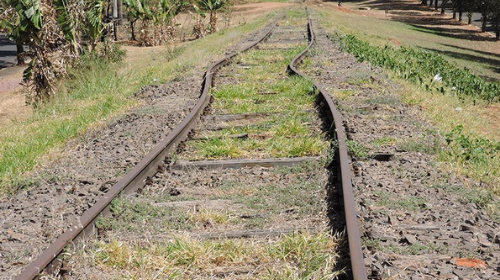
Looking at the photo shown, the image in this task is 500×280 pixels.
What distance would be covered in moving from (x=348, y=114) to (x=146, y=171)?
344 centimetres

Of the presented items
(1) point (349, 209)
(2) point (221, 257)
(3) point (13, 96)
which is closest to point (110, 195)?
(2) point (221, 257)

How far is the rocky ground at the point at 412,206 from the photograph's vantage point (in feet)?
13.3

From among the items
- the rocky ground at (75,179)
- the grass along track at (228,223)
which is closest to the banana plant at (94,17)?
the rocky ground at (75,179)

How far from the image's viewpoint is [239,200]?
5.41m

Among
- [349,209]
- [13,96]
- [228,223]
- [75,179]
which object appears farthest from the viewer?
[13,96]

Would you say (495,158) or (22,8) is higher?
(22,8)

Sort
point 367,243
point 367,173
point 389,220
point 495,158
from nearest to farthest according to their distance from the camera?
point 367,243 → point 389,220 → point 367,173 → point 495,158

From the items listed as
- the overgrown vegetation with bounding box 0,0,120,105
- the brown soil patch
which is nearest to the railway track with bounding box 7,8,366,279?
the overgrown vegetation with bounding box 0,0,120,105

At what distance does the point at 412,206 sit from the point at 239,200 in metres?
1.44

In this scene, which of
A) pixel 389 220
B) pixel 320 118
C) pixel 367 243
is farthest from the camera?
pixel 320 118

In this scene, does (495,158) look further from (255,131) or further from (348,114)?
(255,131)

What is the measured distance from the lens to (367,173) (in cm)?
593

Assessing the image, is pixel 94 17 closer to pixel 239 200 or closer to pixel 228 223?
pixel 239 200

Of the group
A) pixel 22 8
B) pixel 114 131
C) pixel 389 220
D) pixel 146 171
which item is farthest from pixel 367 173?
pixel 22 8
